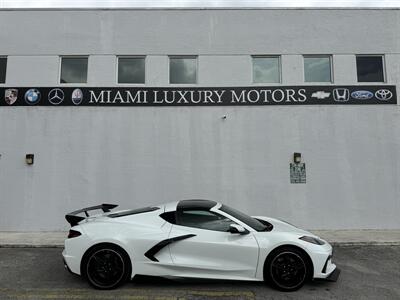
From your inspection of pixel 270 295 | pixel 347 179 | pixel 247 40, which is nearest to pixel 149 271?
pixel 270 295

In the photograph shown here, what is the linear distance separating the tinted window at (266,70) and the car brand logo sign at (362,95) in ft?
7.16

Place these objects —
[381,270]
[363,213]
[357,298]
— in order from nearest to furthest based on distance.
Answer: [357,298], [381,270], [363,213]

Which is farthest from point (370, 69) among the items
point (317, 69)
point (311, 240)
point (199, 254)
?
point (199, 254)

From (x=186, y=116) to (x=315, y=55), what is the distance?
4.18m

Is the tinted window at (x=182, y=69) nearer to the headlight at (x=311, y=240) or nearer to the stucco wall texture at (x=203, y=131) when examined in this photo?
the stucco wall texture at (x=203, y=131)

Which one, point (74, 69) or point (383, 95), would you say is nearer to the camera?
point (383, 95)

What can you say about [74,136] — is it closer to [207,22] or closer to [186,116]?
[186,116]

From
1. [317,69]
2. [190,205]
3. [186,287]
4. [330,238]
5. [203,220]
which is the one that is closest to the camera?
[186,287]

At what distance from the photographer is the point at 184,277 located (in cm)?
549

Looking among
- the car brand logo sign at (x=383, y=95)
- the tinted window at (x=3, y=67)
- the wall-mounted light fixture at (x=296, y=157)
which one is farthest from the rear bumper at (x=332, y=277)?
the tinted window at (x=3, y=67)

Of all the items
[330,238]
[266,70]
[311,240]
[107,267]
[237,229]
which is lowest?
[330,238]

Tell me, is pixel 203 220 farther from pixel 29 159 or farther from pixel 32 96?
pixel 32 96

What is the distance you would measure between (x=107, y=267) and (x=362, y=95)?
28.0 ft

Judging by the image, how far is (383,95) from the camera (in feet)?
35.0
